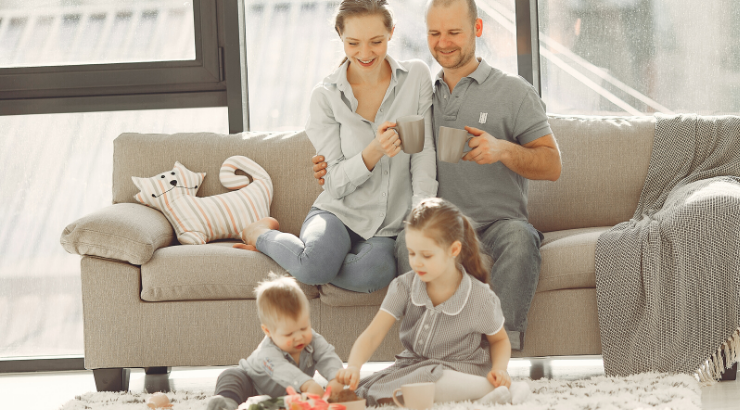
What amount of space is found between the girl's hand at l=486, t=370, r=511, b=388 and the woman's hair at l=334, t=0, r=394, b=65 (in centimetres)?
108

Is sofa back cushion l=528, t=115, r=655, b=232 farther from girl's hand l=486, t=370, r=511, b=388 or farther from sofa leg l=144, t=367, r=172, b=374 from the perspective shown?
sofa leg l=144, t=367, r=172, b=374

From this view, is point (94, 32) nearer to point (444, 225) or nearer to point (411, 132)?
point (411, 132)

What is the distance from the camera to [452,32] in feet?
6.94

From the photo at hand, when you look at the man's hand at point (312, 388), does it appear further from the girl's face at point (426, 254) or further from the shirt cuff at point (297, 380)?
the girl's face at point (426, 254)

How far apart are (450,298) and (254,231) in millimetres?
849

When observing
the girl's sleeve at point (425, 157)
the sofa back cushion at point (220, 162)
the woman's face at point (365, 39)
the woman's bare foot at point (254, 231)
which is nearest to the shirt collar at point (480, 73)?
the girl's sleeve at point (425, 157)

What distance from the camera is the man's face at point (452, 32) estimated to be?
6.89 ft

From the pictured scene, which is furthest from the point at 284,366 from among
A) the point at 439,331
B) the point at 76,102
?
the point at 76,102

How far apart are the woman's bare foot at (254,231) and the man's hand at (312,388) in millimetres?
788

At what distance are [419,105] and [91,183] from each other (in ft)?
5.22

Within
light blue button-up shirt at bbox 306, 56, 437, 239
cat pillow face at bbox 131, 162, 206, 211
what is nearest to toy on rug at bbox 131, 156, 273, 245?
cat pillow face at bbox 131, 162, 206, 211

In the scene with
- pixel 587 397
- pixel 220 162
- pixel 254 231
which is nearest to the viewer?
pixel 587 397

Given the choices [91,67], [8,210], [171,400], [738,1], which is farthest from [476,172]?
[8,210]

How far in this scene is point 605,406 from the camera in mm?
1570
